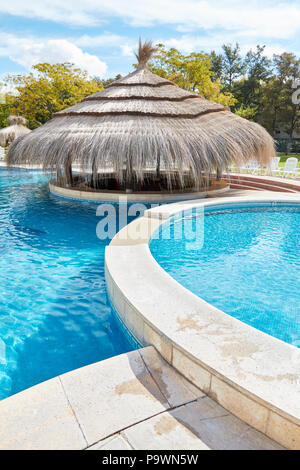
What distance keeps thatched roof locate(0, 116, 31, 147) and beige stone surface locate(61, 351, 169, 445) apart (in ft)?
74.0

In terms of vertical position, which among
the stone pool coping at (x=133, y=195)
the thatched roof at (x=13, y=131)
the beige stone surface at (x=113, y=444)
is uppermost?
the thatched roof at (x=13, y=131)

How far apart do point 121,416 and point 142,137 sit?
7899 mm

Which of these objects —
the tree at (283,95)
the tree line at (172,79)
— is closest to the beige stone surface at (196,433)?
the tree line at (172,79)

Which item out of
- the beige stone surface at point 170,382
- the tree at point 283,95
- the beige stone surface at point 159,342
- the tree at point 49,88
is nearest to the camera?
the beige stone surface at point 170,382

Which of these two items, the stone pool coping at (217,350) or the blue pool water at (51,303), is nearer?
the stone pool coping at (217,350)

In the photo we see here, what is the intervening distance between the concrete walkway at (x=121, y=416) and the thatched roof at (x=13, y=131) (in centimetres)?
2266

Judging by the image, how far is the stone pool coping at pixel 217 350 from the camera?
1829 millimetres

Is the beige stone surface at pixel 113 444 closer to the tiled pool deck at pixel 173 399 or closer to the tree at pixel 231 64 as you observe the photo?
the tiled pool deck at pixel 173 399

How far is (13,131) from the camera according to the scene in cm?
2144

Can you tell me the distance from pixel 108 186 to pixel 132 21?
26.3 ft

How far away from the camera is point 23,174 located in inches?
603

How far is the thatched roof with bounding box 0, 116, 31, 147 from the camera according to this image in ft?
70.2

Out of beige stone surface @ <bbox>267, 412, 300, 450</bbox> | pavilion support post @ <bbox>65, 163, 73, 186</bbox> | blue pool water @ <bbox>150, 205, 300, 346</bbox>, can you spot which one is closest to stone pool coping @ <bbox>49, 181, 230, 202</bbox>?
pavilion support post @ <bbox>65, 163, 73, 186</bbox>
